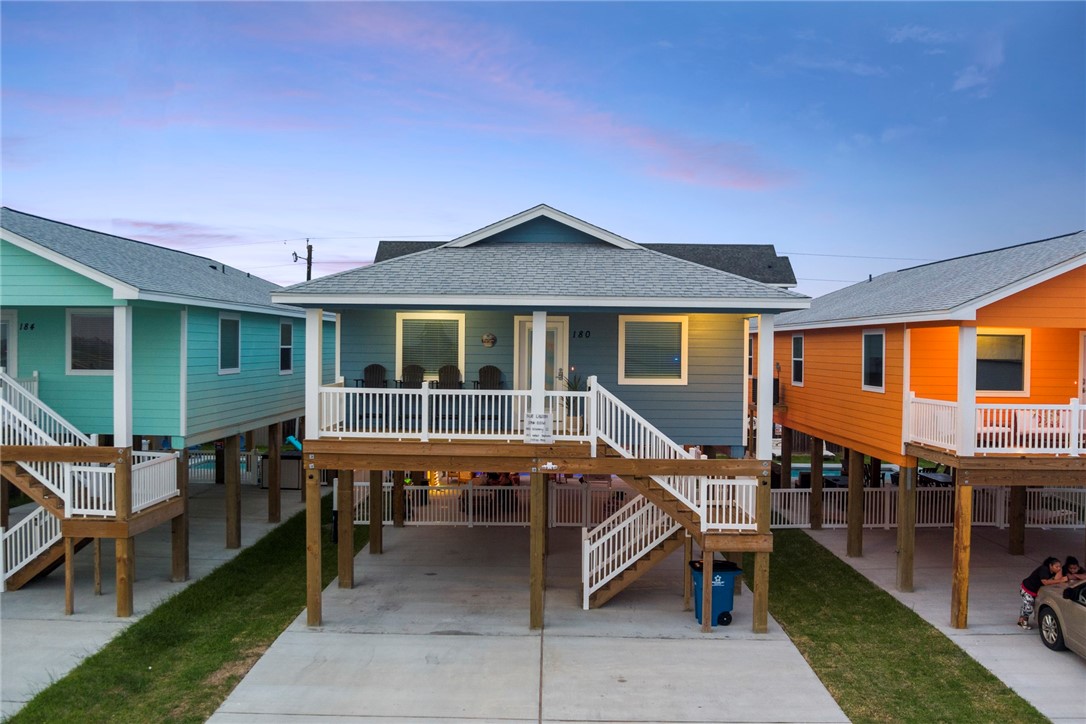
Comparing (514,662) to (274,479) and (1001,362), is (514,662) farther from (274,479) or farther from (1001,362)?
(1001,362)

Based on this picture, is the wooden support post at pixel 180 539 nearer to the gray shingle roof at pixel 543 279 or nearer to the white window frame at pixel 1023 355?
the gray shingle roof at pixel 543 279

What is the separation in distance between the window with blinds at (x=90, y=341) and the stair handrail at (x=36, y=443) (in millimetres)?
1917

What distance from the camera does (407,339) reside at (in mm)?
14500

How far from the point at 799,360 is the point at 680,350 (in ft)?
25.1

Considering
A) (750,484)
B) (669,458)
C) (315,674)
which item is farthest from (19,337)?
(750,484)

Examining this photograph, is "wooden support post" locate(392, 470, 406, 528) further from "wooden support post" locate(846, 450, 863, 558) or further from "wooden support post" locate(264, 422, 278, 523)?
"wooden support post" locate(846, 450, 863, 558)

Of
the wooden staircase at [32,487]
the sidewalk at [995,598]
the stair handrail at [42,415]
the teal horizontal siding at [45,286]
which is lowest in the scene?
the sidewalk at [995,598]

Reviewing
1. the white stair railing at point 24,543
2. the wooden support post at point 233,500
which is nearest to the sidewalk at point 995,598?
the wooden support post at point 233,500

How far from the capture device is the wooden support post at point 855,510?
16.3m

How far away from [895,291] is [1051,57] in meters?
12.7

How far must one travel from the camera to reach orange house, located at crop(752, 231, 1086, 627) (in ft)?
38.7

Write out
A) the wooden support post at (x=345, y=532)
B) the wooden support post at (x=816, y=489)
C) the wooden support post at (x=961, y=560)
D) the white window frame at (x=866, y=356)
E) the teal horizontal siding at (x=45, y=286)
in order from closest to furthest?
the wooden support post at (x=961, y=560) → the teal horizontal siding at (x=45, y=286) → the wooden support post at (x=345, y=532) → the white window frame at (x=866, y=356) → the wooden support post at (x=816, y=489)

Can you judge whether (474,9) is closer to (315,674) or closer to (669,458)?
(669,458)

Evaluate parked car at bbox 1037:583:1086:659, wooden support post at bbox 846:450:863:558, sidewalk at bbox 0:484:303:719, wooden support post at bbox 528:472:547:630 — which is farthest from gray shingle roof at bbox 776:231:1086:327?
sidewalk at bbox 0:484:303:719
